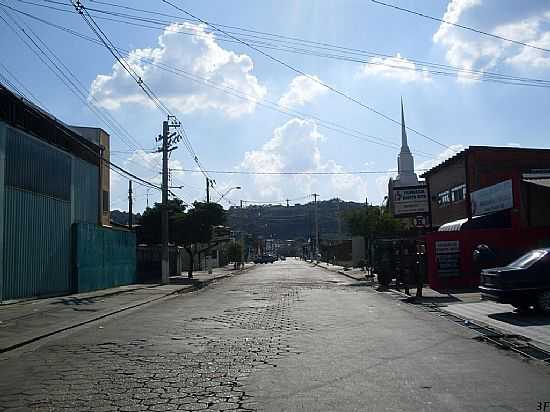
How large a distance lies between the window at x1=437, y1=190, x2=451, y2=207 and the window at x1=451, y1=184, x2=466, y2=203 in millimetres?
958

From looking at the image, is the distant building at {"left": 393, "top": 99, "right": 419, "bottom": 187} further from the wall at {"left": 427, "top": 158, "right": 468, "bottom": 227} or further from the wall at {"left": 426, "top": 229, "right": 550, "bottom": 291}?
the wall at {"left": 426, "top": 229, "right": 550, "bottom": 291}

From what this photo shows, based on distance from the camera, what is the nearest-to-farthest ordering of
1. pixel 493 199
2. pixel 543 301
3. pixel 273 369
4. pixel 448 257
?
1. pixel 273 369
2. pixel 543 301
3. pixel 448 257
4. pixel 493 199

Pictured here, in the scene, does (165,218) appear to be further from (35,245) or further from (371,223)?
(371,223)

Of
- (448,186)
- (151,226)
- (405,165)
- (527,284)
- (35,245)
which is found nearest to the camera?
(527,284)

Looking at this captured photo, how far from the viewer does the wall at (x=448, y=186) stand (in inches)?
1594

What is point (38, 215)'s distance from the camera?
1021 inches

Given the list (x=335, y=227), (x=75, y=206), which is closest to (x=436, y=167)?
(x=75, y=206)

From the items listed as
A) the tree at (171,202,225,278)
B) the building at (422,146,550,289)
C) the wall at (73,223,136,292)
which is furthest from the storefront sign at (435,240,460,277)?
the tree at (171,202,225,278)

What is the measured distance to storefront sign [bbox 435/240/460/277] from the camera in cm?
2792

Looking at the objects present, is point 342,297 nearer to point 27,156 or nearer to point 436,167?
point 27,156

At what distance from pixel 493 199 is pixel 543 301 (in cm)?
1537

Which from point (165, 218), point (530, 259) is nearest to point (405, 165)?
point (165, 218)

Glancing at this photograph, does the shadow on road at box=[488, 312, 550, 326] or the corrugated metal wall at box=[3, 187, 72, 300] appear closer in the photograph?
the shadow on road at box=[488, 312, 550, 326]

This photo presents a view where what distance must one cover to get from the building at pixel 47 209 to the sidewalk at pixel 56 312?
1.09 m
